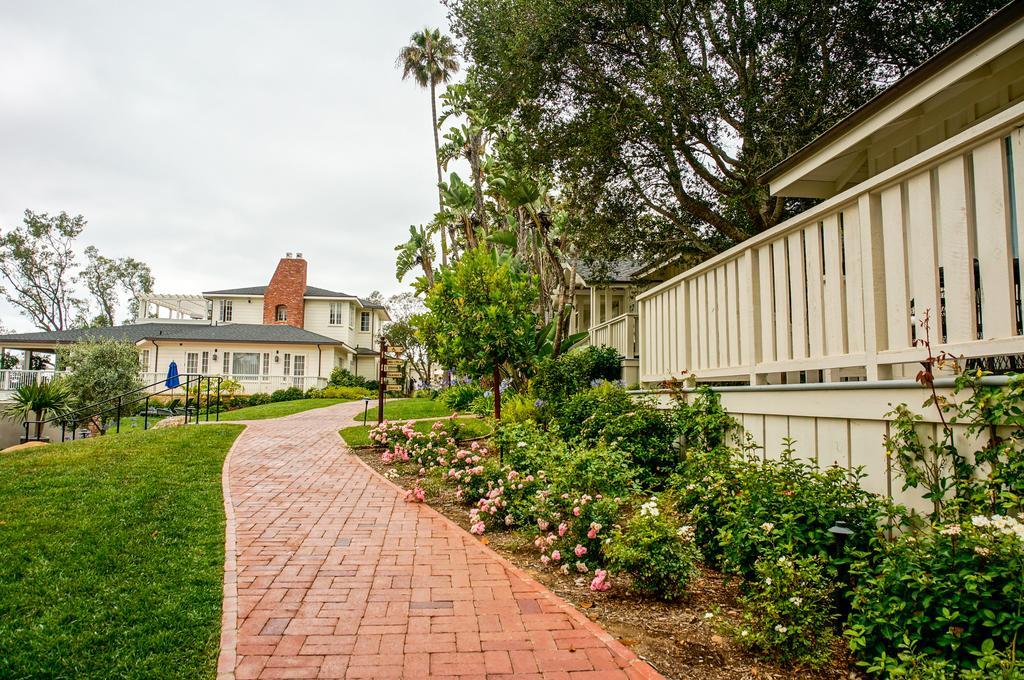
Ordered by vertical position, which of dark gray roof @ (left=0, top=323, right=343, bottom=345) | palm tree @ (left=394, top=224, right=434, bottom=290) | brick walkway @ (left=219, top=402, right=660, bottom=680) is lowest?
brick walkway @ (left=219, top=402, right=660, bottom=680)

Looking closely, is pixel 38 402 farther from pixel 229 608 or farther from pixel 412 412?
pixel 229 608

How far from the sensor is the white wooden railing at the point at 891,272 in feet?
8.87

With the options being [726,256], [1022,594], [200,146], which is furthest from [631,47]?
[200,146]

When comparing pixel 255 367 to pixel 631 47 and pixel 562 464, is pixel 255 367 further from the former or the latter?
pixel 562 464

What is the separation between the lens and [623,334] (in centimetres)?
1105

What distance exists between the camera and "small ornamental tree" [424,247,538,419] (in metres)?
9.91

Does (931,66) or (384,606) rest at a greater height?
(931,66)

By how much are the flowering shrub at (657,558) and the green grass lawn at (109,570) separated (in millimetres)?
2375

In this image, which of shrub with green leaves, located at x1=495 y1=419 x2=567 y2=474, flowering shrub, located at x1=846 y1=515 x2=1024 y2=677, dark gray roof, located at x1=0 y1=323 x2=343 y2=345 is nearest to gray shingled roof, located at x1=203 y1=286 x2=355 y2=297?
dark gray roof, located at x1=0 y1=323 x2=343 y2=345

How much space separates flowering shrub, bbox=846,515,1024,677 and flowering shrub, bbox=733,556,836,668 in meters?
0.21

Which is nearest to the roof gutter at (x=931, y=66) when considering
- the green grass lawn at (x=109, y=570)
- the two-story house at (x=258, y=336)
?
the green grass lawn at (x=109, y=570)

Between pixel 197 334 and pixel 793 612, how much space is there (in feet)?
118

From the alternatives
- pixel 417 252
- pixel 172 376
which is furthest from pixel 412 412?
pixel 417 252

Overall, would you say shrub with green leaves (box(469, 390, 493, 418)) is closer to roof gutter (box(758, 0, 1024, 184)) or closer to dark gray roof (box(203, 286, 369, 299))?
roof gutter (box(758, 0, 1024, 184))
